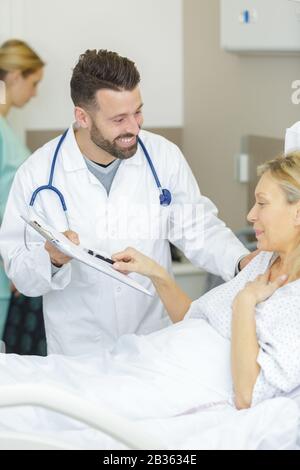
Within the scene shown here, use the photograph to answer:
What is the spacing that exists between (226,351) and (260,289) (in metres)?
0.15

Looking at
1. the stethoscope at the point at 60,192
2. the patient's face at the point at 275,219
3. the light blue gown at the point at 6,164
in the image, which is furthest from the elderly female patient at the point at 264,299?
the light blue gown at the point at 6,164

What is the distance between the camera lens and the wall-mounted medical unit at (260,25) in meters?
2.48

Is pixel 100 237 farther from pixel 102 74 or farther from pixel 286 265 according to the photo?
pixel 286 265

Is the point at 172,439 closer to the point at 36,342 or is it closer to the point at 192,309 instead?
the point at 192,309

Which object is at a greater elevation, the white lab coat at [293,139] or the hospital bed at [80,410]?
the white lab coat at [293,139]

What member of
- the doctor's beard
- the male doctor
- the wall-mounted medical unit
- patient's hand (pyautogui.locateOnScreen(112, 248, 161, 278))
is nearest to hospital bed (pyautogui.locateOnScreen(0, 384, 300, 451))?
patient's hand (pyautogui.locateOnScreen(112, 248, 161, 278))

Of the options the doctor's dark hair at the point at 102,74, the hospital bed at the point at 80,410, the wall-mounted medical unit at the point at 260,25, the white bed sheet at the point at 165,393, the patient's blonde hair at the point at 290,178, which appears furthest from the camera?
the wall-mounted medical unit at the point at 260,25

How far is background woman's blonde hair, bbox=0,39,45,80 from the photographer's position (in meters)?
2.63

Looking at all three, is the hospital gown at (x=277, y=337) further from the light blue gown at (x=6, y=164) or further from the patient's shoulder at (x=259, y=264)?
the light blue gown at (x=6, y=164)

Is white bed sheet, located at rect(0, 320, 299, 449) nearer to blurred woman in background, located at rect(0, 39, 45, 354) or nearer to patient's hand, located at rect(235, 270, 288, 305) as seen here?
patient's hand, located at rect(235, 270, 288, 305)

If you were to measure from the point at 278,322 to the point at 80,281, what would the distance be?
27.5 inches

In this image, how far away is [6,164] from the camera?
2.59m

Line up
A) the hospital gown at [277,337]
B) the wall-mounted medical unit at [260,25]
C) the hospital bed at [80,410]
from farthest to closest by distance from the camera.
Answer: the wall-mounted medical unit at [260,25], the hospital gown at [277,337], the hospital bed at [80,410]
